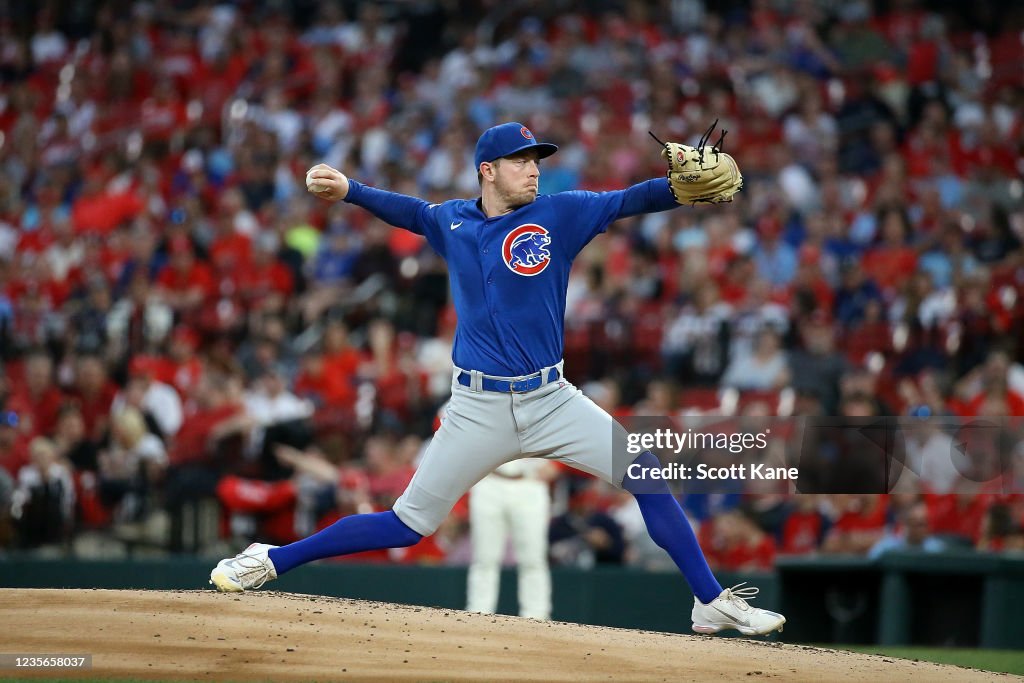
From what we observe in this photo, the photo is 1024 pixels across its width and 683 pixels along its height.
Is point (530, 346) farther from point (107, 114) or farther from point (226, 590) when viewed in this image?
point (107, 114)

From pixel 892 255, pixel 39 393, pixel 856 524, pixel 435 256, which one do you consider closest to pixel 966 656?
pixel 856 524

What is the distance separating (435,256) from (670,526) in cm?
707

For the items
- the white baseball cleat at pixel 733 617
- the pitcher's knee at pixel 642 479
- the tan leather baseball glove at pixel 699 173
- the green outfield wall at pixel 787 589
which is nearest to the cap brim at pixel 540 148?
the tan leather baseball glove at pixel 699 173

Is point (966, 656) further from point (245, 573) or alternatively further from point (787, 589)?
point (245, 573)

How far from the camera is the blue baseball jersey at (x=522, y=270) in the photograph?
5.60 m

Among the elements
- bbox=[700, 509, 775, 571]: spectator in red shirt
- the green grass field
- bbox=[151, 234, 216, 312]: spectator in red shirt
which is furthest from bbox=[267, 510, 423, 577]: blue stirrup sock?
bbox=[151, 234, 216, 312]: spectator in red shirt

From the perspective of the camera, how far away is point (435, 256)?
12.5 meters

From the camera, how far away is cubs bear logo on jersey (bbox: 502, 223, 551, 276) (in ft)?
18.4

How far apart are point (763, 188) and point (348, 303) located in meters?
3.63

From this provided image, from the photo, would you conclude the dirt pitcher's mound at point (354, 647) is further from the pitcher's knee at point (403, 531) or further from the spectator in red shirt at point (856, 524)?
the spectator in red shirt at point (856, 524)

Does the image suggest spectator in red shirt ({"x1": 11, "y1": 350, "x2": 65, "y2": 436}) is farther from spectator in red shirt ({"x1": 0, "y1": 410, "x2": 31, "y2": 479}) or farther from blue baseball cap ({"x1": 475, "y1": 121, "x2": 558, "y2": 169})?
blue baseball cap ({"x1": 475, "y1": 121, "x2": 558, "y2": 169})

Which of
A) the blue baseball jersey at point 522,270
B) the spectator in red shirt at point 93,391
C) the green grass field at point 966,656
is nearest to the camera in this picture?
the blue baseball jersey at point 522,270

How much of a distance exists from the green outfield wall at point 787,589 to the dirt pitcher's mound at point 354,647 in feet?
8.19

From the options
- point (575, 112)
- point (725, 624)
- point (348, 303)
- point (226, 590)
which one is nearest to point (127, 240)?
point (348, 303)
